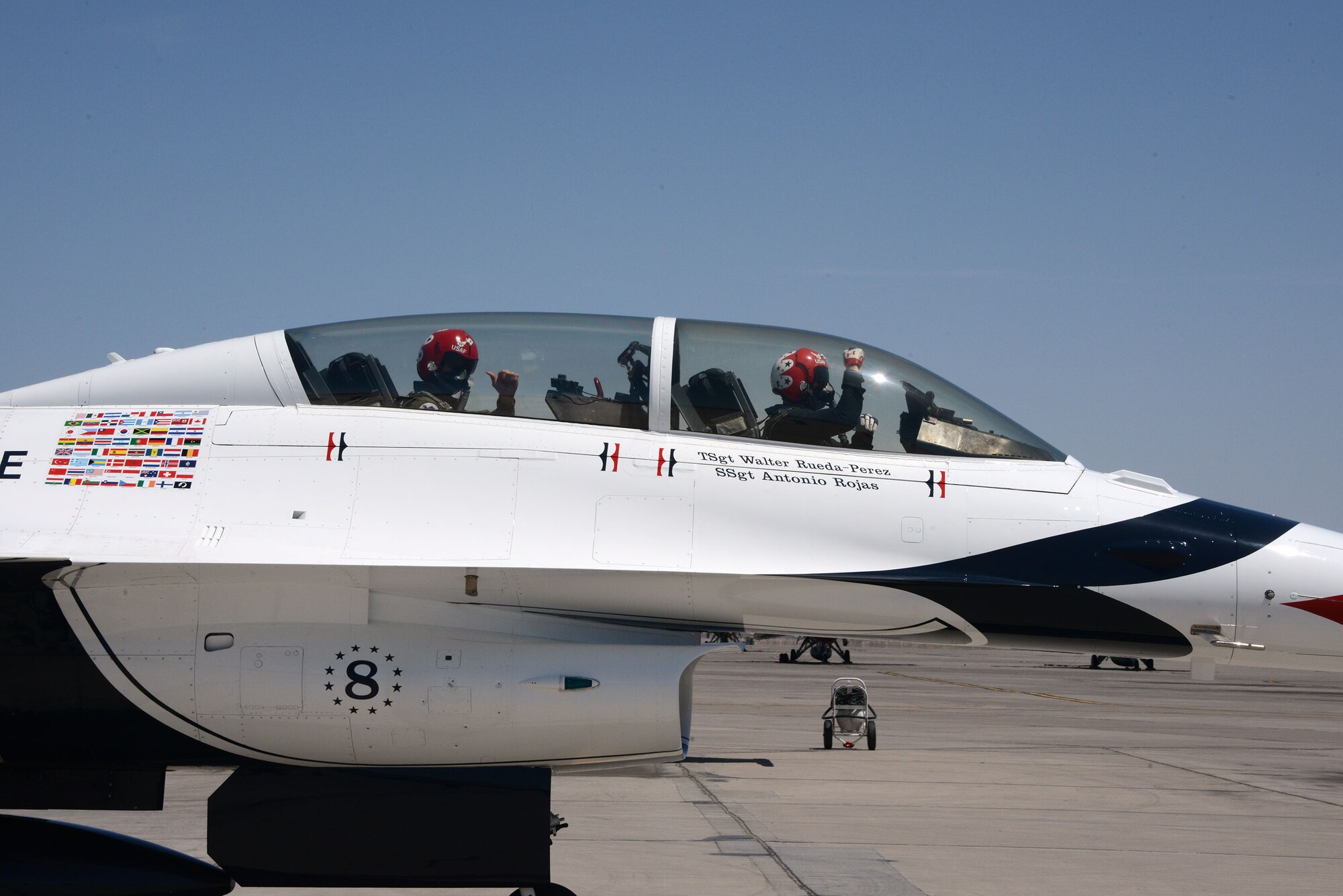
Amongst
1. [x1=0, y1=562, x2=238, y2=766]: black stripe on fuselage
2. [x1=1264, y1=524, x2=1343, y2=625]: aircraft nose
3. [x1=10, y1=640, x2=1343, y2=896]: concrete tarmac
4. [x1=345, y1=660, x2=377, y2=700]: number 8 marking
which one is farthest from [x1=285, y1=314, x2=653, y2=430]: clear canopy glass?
[x1=10, y1=640, x2=1343, y2=896]: concrete tarmac

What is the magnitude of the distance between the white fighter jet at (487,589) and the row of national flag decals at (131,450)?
0.02 m

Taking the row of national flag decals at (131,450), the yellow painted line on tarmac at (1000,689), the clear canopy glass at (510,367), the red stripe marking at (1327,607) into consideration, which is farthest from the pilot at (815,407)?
the yellow painted line on tarmac at (1000,689)

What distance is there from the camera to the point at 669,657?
5.47 m

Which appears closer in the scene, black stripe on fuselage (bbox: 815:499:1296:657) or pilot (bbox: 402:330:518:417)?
black stripe on fuselage (bbox: 815:499:1296:657)

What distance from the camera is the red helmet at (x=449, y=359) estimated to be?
229 inches

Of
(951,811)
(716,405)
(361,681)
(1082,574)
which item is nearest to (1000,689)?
(951,811)

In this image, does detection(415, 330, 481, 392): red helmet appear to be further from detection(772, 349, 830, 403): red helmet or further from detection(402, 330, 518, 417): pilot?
detection(772, 349, 830, 403): red helmet

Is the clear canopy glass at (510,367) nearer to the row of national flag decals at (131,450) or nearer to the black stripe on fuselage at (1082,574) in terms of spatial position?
the row of national flag decals at (131,450)

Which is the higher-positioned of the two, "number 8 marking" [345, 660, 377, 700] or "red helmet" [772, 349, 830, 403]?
"red helmet" [772, 349, 830, 403]

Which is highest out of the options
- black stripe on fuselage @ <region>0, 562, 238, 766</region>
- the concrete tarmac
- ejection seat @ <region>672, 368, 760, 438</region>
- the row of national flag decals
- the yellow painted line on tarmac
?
ejection seat @ <region>672, 368, 760, 438</region>

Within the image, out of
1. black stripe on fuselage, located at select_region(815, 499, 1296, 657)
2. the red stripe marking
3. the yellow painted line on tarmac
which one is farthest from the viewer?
the yellow painted line on tarmac

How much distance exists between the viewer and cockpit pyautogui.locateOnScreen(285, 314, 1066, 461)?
5.72 m

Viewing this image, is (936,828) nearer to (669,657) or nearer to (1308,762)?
(669,657)

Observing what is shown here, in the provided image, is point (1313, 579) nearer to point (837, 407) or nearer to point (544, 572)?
point (837, 407)
